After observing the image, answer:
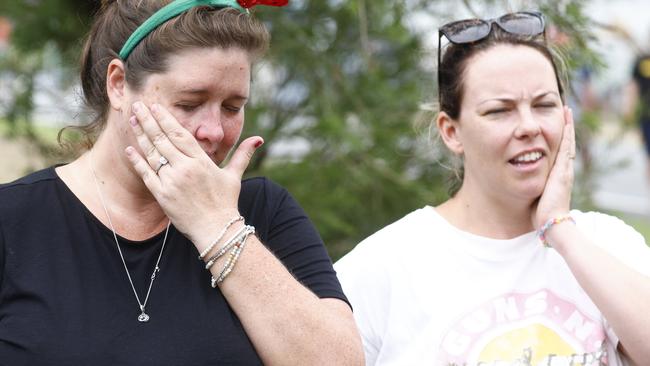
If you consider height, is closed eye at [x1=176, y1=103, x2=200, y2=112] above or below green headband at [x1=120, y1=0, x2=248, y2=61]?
below

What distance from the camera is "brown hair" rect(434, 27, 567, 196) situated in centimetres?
304

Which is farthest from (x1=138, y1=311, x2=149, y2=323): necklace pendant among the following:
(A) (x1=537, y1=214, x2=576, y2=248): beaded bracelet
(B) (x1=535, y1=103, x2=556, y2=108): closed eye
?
(B) (x1=535, y1=103, x2=556, y2=108): closed eye

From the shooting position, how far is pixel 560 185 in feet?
9.39

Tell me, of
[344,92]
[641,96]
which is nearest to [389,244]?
[344,92]

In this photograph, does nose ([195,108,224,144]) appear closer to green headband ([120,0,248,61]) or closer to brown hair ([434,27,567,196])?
green headband ([120,0,248,61])

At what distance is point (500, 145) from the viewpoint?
286 cm

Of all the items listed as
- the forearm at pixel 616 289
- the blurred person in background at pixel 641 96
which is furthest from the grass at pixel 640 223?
the forearm at pixel 616 289

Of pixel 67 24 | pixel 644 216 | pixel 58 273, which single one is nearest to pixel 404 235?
pixel 58 273

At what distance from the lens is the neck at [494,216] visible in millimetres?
2910

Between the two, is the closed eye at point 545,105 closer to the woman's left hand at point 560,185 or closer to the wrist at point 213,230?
the woman's left hand at point 560,185

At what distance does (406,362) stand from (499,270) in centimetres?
40

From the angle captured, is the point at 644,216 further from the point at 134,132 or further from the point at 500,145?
the point at 134,132

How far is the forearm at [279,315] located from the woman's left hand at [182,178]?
0.10 metres

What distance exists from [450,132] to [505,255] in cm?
50
